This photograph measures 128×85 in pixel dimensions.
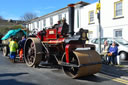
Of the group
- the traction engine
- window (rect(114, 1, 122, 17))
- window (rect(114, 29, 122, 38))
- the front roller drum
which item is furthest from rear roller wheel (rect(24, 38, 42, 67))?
window (rect(114, 1, 122, 17))

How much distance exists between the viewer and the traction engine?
5.23m

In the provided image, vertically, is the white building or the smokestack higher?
the white building

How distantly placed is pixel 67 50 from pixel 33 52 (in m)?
2.58

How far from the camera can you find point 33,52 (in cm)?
738

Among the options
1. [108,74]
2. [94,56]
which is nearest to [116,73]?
[108,74]

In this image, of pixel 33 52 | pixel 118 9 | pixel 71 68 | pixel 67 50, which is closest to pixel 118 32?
pixel 118 9

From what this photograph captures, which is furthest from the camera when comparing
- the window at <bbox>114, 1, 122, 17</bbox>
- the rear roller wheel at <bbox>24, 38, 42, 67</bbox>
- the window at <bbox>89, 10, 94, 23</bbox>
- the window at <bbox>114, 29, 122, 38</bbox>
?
the window at <bbox>89, 10, 94, 23</bbox>

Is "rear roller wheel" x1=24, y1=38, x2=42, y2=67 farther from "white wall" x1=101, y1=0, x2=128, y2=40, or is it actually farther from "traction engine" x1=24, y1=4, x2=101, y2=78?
"white wall" x1=101, y1=0, x2=128, y2=40

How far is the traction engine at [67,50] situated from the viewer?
523 centimetres

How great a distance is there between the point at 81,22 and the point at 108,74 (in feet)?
50.9

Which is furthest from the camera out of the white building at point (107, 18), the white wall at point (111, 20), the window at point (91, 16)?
the window at point (91, 16)

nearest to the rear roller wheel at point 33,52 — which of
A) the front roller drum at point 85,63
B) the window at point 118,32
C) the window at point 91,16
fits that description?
the front roller drum at point 85,63

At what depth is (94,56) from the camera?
217 inches

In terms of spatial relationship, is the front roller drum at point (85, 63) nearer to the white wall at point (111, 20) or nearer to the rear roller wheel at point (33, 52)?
the rear roller wheel at point (33, 52)
